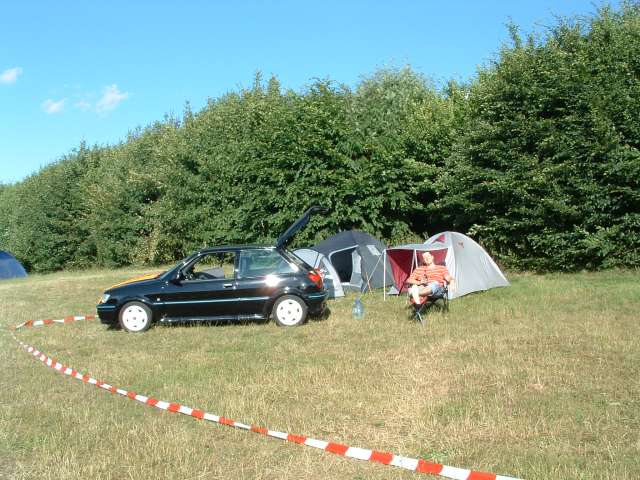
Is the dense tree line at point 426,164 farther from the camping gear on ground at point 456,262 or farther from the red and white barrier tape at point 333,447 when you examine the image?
the red and white barrier tape at point 333,447

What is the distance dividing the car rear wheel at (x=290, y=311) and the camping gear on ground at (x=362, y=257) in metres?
4.36

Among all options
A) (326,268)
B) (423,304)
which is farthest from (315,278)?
(326,268)

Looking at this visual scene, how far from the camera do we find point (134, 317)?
11.5m

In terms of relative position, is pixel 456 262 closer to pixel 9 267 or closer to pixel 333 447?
pixel 333 447

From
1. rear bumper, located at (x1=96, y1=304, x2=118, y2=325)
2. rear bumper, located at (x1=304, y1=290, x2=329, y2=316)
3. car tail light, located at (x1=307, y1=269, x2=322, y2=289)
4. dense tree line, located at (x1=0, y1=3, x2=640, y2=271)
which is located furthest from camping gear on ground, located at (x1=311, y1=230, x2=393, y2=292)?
rear bumper, located at (x1=96, y1=304, x2=118, y2=325)

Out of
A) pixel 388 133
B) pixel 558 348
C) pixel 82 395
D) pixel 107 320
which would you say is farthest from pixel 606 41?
pixel 82 395

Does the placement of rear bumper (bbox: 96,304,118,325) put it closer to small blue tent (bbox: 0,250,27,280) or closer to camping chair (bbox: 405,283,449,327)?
camping chair (bbox: 405,283,449,327)

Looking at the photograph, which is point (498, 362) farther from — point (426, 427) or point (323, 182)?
point (323, 182)

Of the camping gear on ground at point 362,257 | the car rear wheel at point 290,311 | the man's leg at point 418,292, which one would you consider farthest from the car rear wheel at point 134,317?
the camping gear on ground at point 362,257

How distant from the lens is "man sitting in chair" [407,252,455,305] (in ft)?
36.5

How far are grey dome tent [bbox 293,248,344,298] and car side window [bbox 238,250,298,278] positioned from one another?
3.26 meters

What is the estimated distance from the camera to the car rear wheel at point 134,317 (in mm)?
11453

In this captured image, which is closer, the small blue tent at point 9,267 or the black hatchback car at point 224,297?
the black hatchback car at point 224,297

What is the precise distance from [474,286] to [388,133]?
7.66m
